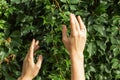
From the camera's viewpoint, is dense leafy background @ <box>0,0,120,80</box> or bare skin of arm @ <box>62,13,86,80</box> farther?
dense leafy background @ <box>0,0,120,80</box>

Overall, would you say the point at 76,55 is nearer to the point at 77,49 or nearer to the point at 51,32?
the point at 77,49

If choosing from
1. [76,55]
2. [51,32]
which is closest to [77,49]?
[76,55]

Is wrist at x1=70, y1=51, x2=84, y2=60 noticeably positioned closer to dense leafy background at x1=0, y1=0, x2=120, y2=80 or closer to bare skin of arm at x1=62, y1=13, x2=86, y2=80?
bare skin of arm at x1=62, y1=13, x2=86, y2=80

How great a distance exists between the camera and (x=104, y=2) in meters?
2.72

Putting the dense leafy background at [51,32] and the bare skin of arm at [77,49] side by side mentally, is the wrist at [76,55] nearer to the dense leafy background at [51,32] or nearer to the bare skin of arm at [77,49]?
the bare skin of arm at [77,49]

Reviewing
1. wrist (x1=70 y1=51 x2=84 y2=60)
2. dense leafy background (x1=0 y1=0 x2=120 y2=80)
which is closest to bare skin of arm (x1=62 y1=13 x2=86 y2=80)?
wrist (x1=70 y1=51 x2=84 y2=60)

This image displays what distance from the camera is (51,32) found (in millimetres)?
2654

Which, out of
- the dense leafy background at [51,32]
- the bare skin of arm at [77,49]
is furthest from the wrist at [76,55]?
the dense leafy background at [51,32]

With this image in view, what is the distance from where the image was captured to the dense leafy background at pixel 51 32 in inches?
105

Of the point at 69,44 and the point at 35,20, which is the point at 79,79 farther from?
the point at 35,20

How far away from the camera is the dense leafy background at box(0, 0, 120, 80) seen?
2.66 meters

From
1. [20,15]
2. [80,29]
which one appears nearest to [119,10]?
[20,15]

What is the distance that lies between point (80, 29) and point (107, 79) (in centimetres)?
110

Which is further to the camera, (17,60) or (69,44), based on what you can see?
(17,60)
